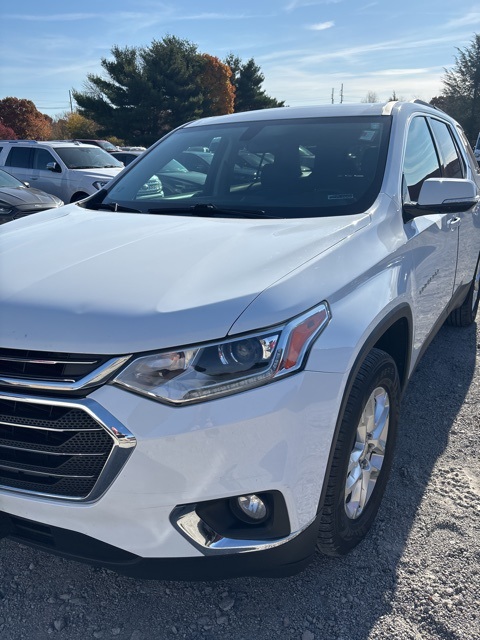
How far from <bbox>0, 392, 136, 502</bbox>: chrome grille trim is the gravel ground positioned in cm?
60

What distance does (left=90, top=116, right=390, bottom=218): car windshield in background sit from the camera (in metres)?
2.81

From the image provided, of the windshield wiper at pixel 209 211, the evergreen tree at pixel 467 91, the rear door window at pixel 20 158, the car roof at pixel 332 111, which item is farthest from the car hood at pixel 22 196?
the evergreen tree at pixel 467 91

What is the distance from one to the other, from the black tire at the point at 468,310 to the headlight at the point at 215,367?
11.6 ft

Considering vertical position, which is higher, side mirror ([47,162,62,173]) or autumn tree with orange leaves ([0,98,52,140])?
autumn tree with orange leaves ([0,98,52,140])

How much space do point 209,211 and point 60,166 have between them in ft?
32.6

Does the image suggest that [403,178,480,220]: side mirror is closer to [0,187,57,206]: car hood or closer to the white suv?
the white suv

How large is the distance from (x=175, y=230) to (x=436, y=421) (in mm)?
2041

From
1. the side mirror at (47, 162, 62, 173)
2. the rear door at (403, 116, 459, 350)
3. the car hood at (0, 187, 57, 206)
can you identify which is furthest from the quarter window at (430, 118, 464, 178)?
the side mirror at (47, 162, 62, 173)

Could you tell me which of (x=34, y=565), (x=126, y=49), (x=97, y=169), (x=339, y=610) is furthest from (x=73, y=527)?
(x=126, y=49)

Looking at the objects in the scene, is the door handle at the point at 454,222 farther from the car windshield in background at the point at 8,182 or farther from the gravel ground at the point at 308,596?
the car windshield in background at the point at 8,182

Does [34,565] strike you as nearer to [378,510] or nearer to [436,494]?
[378,510]

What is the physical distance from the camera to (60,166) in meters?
→ 11.8

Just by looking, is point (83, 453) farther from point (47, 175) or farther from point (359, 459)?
point (47, 175)

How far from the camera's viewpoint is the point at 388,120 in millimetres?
3104
